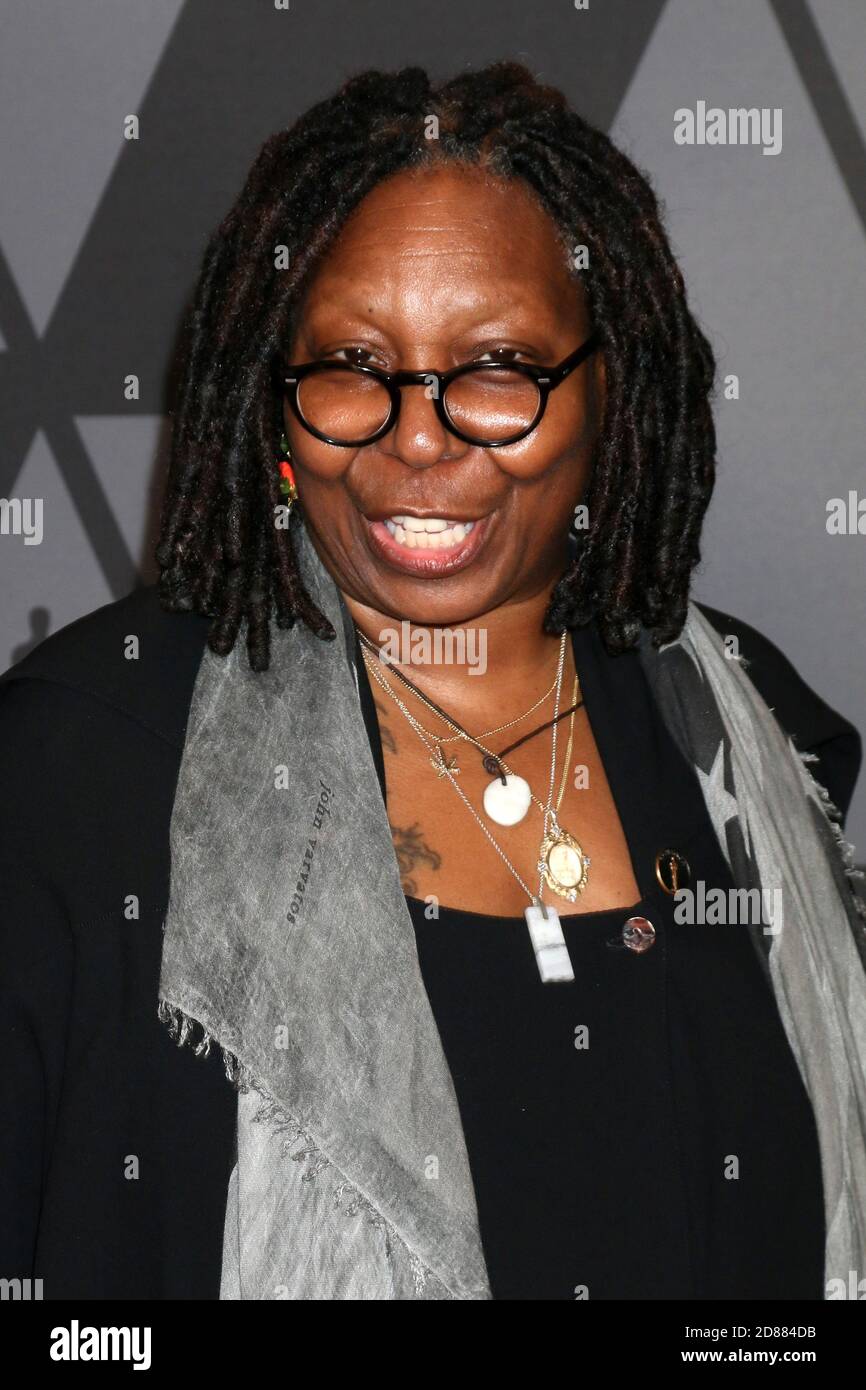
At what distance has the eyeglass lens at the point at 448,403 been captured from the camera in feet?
4.80

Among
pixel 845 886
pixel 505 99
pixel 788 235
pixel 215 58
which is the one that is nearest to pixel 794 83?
pixel 788 235

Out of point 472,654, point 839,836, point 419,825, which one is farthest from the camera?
point 839,836

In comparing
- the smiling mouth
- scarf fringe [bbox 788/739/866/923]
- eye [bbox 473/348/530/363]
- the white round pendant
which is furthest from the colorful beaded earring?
scarf fringe [bbox 788/739/866/923]

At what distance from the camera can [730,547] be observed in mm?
2889

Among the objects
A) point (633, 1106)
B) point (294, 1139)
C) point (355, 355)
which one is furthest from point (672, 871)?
point (355, 355)

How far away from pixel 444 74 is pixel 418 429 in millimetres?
1558

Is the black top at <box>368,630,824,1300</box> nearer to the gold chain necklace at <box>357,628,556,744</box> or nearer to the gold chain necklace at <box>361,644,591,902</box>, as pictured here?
the gold chain necklace at <box>361,644,591,902</box>

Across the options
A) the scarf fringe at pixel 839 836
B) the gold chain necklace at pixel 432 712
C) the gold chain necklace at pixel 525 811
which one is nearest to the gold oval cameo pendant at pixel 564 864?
the gold chain necklace at pixel 525 811

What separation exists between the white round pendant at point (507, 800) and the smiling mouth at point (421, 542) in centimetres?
24

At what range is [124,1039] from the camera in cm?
139

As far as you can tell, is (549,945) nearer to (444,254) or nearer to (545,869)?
(545,869)

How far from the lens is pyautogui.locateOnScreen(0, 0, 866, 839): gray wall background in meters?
2.79

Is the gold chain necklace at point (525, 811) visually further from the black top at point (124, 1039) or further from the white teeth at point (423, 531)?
the white teeth at point (423, 531)

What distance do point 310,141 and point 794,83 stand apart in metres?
1.51
